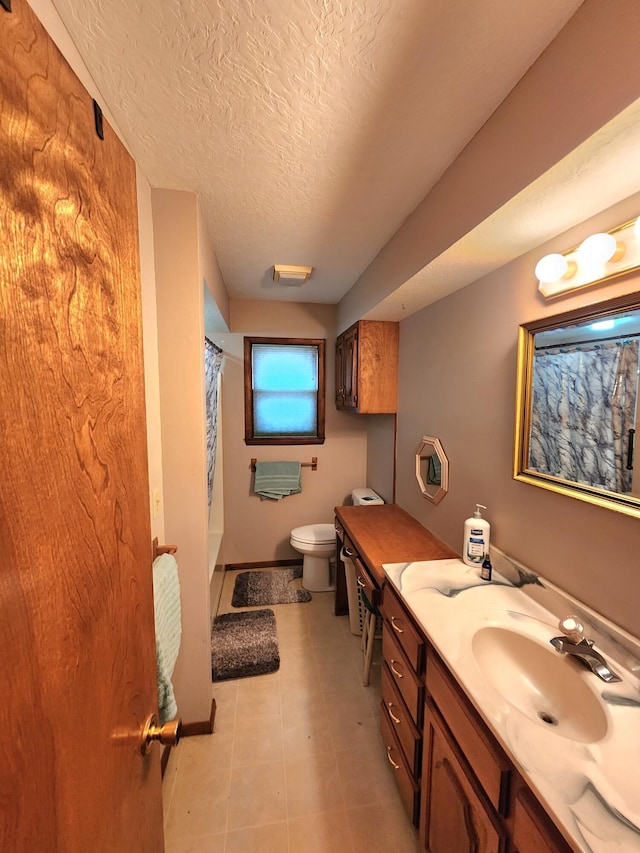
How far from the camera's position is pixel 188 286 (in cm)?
141

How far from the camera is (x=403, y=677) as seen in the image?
4.09ft

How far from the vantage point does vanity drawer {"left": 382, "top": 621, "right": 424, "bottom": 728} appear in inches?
44.5

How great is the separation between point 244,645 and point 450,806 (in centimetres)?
152

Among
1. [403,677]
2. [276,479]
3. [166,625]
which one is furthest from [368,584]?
[276,479]

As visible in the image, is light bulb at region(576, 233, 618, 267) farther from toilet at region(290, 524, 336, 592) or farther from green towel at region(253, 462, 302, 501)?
green towel at region(253, 462, 302, 501)

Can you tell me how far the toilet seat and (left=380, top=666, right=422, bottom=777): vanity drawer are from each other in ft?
4.23

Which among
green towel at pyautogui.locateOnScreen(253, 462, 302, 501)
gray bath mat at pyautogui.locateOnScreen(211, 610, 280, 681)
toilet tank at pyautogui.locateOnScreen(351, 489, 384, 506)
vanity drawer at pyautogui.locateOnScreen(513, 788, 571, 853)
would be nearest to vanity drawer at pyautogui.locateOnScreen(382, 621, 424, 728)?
vanity drawer at pyautogui.locateOnScreen(513, 788, 571, 853)

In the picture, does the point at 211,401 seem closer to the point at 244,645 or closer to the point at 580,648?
the point at 244,645

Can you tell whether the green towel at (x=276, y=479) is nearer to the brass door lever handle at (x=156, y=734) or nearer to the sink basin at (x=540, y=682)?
the sink basin at (x=540, y=682)

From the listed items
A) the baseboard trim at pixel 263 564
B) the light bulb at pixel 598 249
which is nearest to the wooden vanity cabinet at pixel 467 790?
the light bulb at pixel 598 249

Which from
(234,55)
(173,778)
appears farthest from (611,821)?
(234,55)

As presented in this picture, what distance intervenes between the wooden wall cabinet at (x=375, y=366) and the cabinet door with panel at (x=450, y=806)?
68.2 inches

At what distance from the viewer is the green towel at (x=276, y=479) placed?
301cm

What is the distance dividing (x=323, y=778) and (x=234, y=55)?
2.51 m
